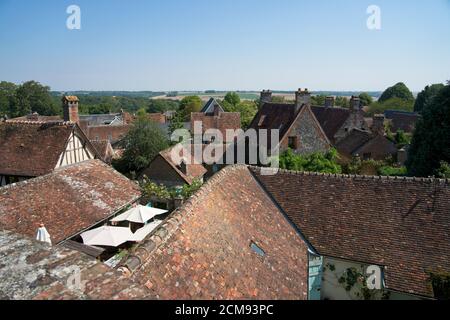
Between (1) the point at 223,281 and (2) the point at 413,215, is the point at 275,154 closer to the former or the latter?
(2) the point at 413,215

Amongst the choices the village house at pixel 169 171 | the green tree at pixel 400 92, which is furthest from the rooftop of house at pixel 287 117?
the green tree at pixel 400 92

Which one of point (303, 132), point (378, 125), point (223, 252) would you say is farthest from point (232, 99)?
point (223, 252)

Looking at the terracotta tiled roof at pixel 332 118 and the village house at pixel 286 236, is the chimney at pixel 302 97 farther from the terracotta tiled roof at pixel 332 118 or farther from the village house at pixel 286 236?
the village house at pixel 286 236

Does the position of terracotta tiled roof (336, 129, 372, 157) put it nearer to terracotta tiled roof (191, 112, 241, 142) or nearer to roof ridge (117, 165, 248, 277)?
terracotta tiled roof (191, 112, 241, 142)

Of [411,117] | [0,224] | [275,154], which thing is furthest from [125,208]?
[411,117]

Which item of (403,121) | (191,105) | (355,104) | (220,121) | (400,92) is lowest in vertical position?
(403,121)

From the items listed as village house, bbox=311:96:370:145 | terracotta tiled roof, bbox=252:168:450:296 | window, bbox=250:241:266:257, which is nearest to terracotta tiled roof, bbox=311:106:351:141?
village house, bbox=311:96:370:145

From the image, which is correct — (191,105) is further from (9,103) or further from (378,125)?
(9,103)
